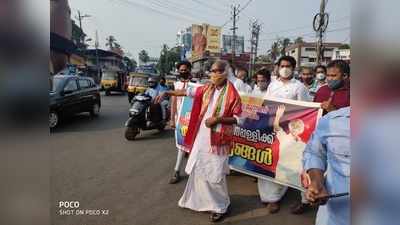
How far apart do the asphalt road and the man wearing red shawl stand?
0.08 m

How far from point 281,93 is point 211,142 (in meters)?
0.84

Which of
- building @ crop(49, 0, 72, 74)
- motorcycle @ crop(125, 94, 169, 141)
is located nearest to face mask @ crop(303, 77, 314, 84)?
building @ crop(49, 0, 72, 74)

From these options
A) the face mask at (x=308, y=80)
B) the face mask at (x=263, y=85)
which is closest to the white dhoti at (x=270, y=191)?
the face mask at (x=308, y=80)

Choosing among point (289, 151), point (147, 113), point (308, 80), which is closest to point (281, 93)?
point (308, 80)

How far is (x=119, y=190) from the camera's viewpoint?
77.2 inches

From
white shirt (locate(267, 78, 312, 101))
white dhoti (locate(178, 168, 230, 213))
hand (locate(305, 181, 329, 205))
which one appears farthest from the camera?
white shirt (locate(267, 78, 312, 101))

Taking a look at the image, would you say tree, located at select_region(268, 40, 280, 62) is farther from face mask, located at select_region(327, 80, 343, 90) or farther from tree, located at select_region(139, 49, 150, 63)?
tree, located at select_region(139, 49, 150, 63)

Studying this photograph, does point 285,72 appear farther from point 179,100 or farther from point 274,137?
point 179,100

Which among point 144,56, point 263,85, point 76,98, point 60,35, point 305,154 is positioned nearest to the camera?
point 305,154

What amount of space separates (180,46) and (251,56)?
0.43 meters

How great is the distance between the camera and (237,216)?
2.32 metres

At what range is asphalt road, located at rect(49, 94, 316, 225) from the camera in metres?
1.78
